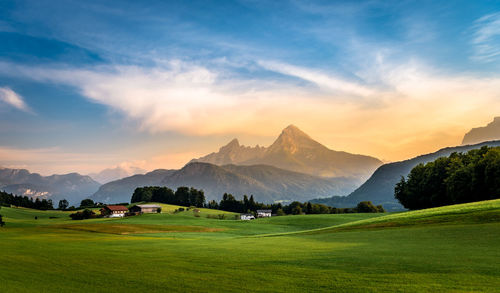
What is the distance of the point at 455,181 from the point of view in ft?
267

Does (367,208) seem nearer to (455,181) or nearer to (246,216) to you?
(246,216)

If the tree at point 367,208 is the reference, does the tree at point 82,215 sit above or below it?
below

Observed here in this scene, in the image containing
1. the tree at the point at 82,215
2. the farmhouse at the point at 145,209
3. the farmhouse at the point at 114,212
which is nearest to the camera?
the tree at the point at 82,215

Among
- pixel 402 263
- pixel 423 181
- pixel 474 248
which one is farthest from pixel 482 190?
pixel 402 263

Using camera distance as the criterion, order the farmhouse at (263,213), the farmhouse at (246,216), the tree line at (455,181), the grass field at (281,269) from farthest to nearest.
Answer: the farmhouse at (263,213) < the farmhouse at (246,216) < the tree line at (455,181) < the grass field at (281,269)

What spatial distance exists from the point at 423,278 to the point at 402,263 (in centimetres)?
381

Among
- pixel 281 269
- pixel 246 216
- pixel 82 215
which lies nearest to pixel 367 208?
pixel 246 216

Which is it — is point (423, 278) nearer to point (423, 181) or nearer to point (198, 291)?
point (198, 291)

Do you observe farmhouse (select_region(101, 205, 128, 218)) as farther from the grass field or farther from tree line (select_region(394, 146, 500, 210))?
the grass field

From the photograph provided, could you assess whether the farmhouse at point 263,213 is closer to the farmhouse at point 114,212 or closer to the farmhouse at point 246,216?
the farmhouse at point 246,216

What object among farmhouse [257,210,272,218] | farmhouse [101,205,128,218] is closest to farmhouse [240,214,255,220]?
farmhouse [257,210,272,218]

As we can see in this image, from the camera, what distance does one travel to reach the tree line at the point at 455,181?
241 feet

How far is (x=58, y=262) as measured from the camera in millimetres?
26312

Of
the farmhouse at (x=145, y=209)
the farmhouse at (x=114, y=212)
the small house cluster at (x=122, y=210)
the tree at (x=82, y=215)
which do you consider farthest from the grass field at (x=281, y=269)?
the farmhouse at (x=145, y=209)
